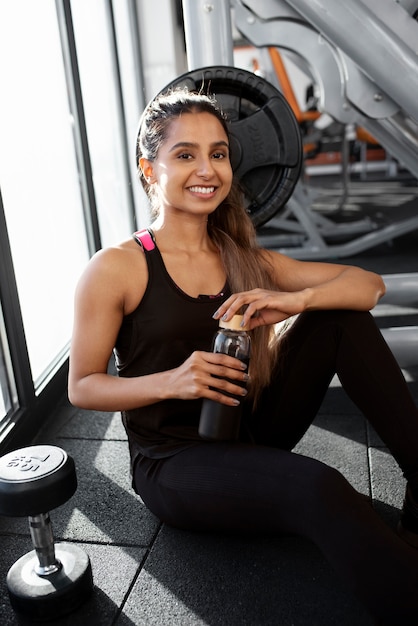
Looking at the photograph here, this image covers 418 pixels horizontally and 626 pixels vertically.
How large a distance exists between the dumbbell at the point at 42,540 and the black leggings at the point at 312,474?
0.59ft

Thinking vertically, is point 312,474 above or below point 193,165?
below

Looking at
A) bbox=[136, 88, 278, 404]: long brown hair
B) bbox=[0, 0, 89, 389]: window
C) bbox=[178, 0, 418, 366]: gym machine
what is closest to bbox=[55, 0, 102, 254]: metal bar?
bbox=[0, 0, 89, 389]: window

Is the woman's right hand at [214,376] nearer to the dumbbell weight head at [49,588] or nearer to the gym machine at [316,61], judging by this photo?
the dumbbell weight head at [49,588]

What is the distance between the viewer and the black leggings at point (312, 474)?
0.88m

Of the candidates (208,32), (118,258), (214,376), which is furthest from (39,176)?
(214,376)

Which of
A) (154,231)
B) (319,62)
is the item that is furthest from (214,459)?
(319,62)

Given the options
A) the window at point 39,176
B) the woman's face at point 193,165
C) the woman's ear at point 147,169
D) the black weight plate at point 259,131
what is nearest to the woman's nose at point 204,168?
the woman's face at point 193,165

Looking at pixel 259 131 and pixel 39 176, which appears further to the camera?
pixel 39 176

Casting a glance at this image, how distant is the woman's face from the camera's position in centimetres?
114

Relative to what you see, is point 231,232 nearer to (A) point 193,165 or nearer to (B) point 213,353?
(A) point 193,165

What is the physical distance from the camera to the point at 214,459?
105 centimetres

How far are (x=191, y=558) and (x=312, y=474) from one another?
0.40 meters

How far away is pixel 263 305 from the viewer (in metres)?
1.13

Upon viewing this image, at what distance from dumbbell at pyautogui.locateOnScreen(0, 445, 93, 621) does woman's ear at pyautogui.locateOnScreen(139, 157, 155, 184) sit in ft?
1.78
